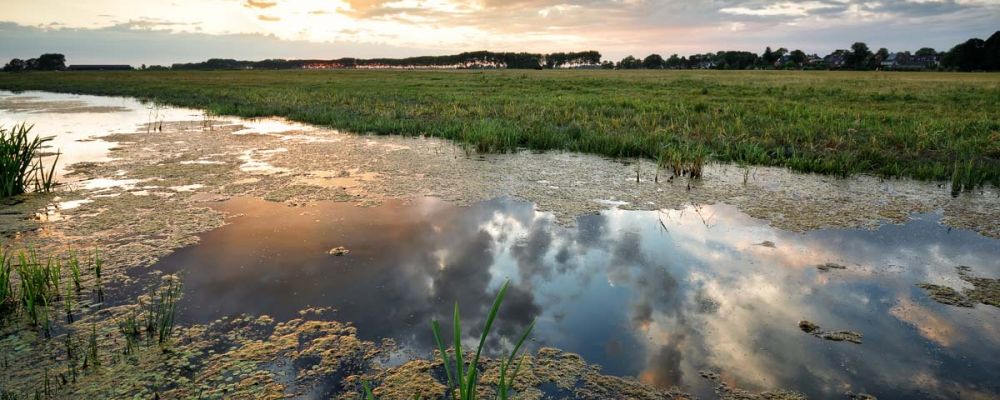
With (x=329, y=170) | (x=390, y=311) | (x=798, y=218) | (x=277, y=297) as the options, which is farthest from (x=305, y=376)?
(x=329, y=170)

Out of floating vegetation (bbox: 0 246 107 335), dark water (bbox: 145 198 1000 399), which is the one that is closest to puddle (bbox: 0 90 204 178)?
floating vegetation (bbox: 0 246 107 335)

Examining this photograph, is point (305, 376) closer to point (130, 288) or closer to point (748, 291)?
point (130, 288)

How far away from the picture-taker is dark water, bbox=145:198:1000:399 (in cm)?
264

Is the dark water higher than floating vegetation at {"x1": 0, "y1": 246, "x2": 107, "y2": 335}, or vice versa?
floating vegetation at {"x1": 0, "y1": 246, "x2": 107, "y2": 335}

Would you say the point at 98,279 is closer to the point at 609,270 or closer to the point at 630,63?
the point at 609,270

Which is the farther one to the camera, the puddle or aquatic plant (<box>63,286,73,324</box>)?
the puddle

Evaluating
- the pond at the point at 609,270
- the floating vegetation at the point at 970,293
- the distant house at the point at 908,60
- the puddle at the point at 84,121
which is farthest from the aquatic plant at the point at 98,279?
the distant house at the point at 908,60

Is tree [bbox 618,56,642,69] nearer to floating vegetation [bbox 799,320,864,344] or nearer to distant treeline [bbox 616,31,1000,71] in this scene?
distant treeline [bbox 616,31,1000,71]

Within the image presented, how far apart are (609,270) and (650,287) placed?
364mm

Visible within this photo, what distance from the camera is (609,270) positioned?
3805 mm

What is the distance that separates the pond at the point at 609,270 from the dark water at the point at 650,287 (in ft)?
0.05

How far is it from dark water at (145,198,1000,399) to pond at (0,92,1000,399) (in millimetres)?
14

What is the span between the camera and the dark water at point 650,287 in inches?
104

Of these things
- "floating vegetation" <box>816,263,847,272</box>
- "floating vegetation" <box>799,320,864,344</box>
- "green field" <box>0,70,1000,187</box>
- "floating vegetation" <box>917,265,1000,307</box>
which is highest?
"green field" <box>0,70,1000,187</box>
